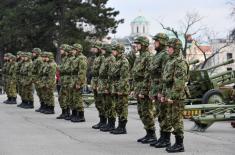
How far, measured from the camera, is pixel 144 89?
11320 mm

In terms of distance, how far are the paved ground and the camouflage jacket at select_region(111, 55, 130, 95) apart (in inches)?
39.8

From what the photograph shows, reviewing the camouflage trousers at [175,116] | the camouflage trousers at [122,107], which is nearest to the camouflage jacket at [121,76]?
the camouflage trousers at [122,107]

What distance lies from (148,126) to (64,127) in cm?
366

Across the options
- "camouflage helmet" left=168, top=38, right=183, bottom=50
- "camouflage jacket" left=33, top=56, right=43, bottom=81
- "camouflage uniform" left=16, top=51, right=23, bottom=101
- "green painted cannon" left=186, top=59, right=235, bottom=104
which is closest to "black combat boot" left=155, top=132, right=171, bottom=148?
"camouflage helmet" left=168, top=38, right=183, bottom=50

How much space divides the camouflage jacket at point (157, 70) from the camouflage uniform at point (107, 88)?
246 cm

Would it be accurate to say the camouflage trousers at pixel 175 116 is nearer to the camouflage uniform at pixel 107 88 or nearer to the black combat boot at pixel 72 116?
the camouflage uniform at pixel 107 88

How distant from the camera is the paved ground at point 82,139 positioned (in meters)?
10.4

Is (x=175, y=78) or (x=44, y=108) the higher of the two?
(x=175, y=78)

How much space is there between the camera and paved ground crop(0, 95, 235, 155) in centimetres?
1041

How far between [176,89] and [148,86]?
141cm

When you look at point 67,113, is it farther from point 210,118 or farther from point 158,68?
point 158,68

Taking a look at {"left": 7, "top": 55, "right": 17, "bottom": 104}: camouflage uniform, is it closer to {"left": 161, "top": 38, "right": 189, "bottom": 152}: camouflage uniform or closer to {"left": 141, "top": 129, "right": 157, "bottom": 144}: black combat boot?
{"left": 141, "top": 129, "right": 157, "bottom": 144}: black combat boot

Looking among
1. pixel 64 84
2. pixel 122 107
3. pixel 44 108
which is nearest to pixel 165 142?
pixel 122 107

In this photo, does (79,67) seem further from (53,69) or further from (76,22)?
(76,22)
